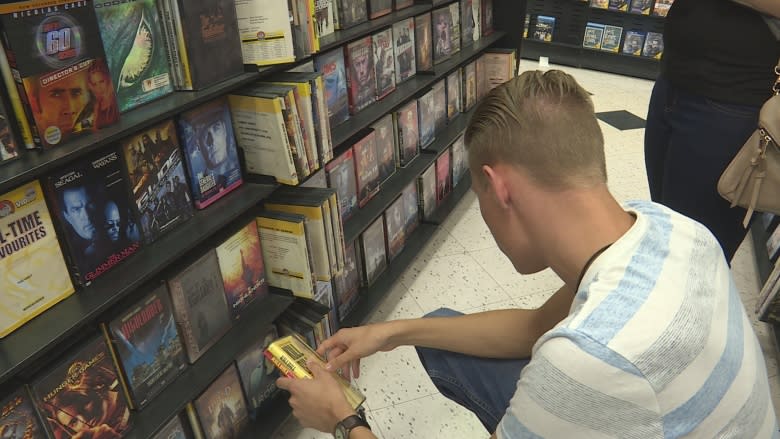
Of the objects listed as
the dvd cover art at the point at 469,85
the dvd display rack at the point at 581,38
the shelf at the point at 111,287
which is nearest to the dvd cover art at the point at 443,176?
the dvd cover art at the point at 469,85

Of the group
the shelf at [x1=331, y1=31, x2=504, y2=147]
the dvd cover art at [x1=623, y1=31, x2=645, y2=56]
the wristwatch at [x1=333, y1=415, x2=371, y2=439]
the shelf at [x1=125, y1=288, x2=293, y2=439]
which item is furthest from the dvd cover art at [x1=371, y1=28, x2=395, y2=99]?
the dvd cover art at [x1=623, y1=31, x2=645, y2=56]

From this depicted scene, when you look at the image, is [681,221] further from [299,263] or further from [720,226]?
[299,263]

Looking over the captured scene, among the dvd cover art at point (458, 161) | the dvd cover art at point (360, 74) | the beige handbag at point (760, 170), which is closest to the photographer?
the beige handbag at point (760, 170)

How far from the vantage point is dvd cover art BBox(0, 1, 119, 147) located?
3.30 feet

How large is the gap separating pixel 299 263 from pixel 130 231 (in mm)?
526

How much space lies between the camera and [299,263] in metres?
1.72

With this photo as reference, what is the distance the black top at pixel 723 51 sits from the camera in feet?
4.62

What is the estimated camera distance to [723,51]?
4.78 feet

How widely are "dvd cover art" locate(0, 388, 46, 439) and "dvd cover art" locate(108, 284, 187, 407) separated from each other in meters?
0.22

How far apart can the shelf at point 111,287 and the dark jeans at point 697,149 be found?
114cm

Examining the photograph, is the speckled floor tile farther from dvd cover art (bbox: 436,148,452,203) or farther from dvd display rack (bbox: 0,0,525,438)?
dvd cover art (bbox: 436,148,452,203)

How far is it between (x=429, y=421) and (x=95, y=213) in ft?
4.04

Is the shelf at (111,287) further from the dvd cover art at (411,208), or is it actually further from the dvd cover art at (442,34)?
the dvd cover art at (442,34)

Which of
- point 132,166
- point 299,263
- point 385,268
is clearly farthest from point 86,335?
point 385,268
